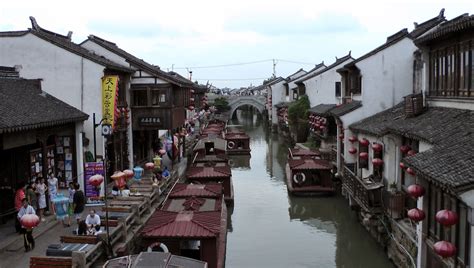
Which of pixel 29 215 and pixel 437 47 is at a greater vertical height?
pixel 437 47

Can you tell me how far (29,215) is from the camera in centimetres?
1475

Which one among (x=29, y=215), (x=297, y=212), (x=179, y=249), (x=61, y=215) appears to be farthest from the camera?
(x=297, y=212)

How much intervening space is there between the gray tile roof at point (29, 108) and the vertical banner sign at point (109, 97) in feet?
3.16

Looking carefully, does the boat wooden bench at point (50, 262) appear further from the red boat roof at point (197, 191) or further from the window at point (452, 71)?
the window at point (452, 71)

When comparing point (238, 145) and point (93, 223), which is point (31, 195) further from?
point (238, 145)

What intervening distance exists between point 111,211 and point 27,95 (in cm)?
620

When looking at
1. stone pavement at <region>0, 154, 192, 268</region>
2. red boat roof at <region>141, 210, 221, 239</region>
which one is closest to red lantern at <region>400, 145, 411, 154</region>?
red boat roof at <region>141, 210, 221, 239</region>

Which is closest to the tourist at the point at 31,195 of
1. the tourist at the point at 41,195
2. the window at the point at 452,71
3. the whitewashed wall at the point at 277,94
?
the tourist at the point at 41,195

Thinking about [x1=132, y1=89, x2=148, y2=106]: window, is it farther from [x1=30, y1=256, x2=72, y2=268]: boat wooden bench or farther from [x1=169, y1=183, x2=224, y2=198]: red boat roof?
[x1=30, y1=256, x2=72, y2=268]: boat wooden bench

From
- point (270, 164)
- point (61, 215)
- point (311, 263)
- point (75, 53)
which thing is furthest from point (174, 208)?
point (270, 164)

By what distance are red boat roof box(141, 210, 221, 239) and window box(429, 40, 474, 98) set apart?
30.7ft

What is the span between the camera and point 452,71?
59.7ft

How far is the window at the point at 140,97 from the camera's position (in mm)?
30844

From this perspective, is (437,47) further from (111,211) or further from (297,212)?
(111,211)
